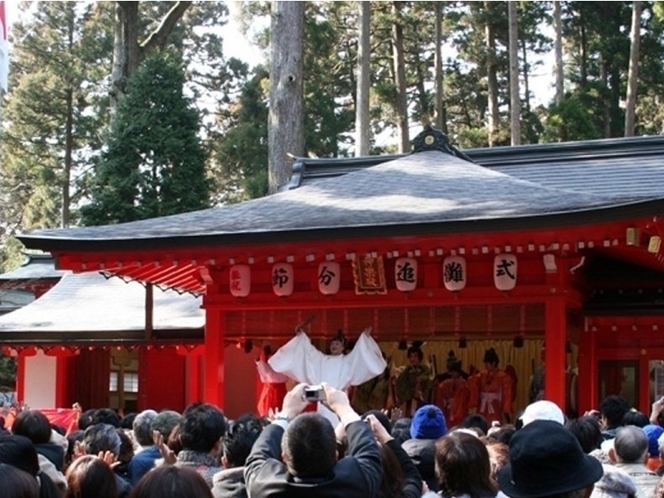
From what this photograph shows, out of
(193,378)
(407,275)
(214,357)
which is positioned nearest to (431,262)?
(407,275)

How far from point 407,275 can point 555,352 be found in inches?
68.0

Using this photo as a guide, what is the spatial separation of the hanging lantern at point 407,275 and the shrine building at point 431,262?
0.6 inches

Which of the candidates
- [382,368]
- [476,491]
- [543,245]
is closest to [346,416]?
[476,491]

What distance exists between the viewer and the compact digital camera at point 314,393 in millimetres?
4195

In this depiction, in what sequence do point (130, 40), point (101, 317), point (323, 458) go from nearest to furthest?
point (323, 458), point (101, 317), point (130, 40)

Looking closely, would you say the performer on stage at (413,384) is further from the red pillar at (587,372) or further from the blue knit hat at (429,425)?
the blue knit hat at (429,425)

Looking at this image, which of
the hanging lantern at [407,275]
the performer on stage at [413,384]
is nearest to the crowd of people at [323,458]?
the hanging lantern at [407,275]

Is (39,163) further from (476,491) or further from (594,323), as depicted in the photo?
(476,491)

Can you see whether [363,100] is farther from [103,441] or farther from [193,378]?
[103,441]

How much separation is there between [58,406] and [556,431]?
1447cm

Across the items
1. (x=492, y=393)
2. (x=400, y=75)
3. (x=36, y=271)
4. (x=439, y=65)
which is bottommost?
(x=492, y=393)

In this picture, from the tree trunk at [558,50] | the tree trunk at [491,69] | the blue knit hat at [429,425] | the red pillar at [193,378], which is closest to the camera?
the blue knit hat at [429,425]

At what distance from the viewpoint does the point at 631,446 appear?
5.18 m

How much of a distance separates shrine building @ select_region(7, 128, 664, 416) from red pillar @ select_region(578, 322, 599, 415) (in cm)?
2
